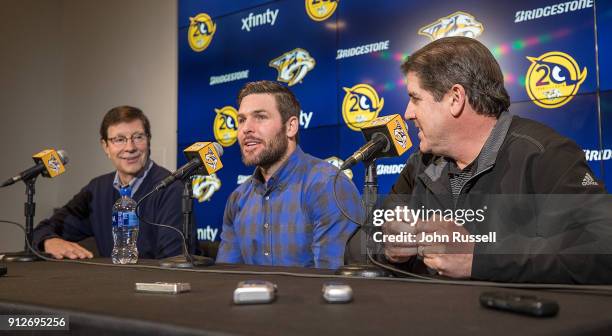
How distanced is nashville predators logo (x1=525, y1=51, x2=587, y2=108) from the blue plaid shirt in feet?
3.68

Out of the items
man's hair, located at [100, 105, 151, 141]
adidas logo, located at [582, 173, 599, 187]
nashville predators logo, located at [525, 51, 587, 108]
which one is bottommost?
adidas logo, located at [582, 173, 599, 187]

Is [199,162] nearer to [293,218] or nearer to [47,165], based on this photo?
[293,218]

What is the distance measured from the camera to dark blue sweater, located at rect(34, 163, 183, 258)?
2422 millimetres

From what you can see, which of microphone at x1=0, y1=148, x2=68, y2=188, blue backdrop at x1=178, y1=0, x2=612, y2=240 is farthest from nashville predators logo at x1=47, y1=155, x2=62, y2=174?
blue backdrop at x1=178, y1=0, x2=612, y2=240

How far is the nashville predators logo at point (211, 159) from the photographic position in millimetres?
1715

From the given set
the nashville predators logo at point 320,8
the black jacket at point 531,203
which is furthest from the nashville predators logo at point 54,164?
the nashville predators logo at point 320,8

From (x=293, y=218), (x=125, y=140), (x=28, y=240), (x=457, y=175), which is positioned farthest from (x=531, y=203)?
(x=125, y=140)

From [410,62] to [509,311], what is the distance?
1033mm

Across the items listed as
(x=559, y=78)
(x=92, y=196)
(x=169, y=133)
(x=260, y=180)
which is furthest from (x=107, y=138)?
(x=559, y=78)

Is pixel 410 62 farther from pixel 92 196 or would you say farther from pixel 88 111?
pixel 88 111

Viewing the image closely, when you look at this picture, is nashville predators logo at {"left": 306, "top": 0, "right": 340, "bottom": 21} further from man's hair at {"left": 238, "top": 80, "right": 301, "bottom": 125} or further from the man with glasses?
the man with glasses

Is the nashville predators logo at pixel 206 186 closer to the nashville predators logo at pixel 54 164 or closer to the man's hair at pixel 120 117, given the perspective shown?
the man's hair at pixel 120 117

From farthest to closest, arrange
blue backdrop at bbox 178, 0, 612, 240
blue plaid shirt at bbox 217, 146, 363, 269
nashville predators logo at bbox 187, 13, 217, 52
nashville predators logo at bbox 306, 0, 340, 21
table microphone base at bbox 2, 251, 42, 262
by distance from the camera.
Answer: nashville predators logo at bbox 187, 13, 217, 52 → nashville predators logo at bbox 306, 0, 340, 21 → blue backdrop at bbox 178, 0, 612, 240 → blue plaid shirt at bbox 217, 146, 363, 269 → table microphone base at bbox 2, 251, 42, 262

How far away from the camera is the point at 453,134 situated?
1.64 m
